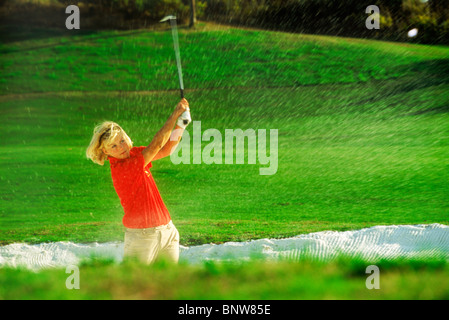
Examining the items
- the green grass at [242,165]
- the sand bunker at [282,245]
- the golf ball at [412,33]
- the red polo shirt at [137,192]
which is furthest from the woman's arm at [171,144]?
the golf ball at [412,33]

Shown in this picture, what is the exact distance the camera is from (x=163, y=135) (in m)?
Result: 2.70

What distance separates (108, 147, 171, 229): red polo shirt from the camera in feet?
9.21

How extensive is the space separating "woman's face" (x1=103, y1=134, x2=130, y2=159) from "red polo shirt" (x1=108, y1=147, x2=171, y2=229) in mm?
36

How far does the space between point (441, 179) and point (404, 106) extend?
18.4ft

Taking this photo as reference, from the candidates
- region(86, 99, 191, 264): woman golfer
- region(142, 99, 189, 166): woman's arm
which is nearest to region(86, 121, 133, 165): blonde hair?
region(86, 99, 191, 264): woman golfer

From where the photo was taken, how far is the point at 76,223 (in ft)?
22.1

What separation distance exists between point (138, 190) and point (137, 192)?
0.01 m

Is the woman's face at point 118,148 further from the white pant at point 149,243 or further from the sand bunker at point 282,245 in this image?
the sand bunker at point 282,245

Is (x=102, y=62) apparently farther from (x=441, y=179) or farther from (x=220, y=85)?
(x=441, y=179)

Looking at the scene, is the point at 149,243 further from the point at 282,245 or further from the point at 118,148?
the point at 282,245

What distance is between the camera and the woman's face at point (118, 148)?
2.75 m

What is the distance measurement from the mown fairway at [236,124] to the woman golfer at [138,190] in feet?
8.50

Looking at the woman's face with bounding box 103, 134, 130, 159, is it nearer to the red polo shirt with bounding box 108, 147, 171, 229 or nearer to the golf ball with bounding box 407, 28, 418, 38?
the red polo shirt with bounding box 108, 147, 171, 229

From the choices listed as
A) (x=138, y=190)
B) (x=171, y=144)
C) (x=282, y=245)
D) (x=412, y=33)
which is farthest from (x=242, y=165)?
(x=412, y=33)
